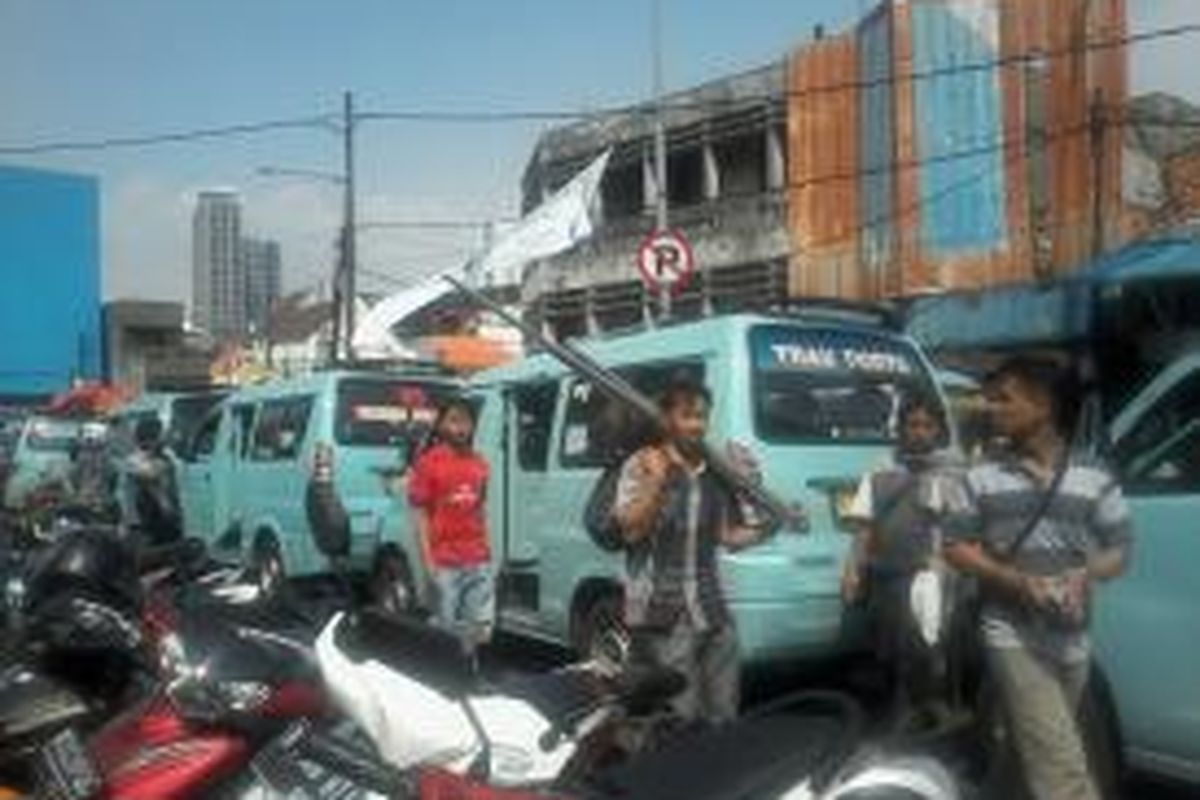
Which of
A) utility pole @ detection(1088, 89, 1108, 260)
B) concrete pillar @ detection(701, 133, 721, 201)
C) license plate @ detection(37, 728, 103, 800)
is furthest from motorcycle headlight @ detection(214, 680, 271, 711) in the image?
concrete pillar @ detection(701, 133, 721, 201)

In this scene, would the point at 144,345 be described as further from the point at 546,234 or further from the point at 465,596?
the point at 465,596

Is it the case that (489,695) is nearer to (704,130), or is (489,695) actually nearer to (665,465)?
(665,465)

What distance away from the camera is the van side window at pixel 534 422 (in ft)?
39.4

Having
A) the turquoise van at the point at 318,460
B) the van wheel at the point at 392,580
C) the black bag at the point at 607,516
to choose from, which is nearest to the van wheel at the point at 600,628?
the black bag at the point at 607,516

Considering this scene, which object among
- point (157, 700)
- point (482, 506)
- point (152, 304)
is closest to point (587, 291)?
point (152, 304)

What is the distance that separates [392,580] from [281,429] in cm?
317

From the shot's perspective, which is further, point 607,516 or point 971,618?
point 607,516

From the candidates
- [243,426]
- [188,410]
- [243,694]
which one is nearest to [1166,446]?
[243,694]

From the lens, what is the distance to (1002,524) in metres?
6.13

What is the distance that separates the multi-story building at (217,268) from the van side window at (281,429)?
218 feet

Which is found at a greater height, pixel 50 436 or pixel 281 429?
pixel 281 429

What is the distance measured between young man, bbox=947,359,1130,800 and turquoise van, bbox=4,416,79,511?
69.4 feet

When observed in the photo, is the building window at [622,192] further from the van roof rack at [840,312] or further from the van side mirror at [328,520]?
the van roof rack at [840,312]

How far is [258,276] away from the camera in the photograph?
8156 cm
